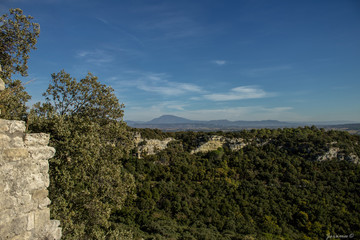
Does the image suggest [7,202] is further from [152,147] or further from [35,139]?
[152,147]

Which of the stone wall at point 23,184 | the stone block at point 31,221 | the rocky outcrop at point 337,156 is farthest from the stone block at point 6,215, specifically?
the rocky outcrop at point 337,156

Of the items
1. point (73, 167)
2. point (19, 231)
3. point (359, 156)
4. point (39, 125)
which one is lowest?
point (359, 156)

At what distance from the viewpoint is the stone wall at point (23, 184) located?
3127mm

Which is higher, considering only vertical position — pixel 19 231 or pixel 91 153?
pixel 91 153

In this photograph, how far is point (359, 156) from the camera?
29.1 metres

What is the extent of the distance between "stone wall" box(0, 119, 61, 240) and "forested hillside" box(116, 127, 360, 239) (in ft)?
47.6

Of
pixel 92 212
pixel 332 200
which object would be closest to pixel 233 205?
pixel 332 200

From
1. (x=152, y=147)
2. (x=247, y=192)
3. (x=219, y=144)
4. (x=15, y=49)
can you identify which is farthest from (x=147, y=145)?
(x=15, y=49)

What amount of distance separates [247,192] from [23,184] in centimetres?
2529

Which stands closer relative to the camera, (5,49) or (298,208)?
(5,49)

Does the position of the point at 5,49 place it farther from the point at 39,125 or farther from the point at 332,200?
the point at 332,200

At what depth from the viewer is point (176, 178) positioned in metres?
26.1

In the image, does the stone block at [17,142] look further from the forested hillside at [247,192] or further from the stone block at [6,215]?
the forested hillside at [247,192]

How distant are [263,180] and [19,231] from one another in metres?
29.3
